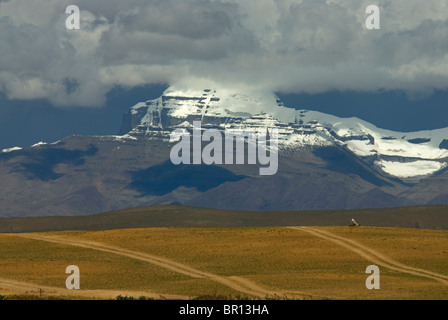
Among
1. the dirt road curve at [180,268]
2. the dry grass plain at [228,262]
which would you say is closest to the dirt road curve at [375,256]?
the dry grass plain at [228,262]

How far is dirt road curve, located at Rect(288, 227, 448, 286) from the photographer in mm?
102044

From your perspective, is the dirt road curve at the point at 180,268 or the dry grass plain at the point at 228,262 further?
the dry grass plain at the point at 228,262

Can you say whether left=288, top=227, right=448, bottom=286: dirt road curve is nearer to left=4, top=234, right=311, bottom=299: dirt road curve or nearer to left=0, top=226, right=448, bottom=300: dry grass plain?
left=0, top=226, right=448, bottom=300: dry grass plain

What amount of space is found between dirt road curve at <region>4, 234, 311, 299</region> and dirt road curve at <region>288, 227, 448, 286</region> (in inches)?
688

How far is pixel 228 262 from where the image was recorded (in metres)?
113

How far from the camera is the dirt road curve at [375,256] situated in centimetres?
10204

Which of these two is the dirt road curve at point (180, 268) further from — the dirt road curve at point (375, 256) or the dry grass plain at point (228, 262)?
the dirt road curve at point (375, 256)

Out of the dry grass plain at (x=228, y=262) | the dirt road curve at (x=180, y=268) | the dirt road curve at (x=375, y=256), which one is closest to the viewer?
the dirt road curve at (x=180, y=268)

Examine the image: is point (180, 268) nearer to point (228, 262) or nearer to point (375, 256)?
point (228, 262)

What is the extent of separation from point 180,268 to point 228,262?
660cm

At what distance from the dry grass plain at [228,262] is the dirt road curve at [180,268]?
0.29 ft

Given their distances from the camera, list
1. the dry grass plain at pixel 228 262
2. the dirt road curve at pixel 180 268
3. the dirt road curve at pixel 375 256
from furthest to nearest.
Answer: the dirt road curve at pixel 375 256 → the dry grass plain at pixel 228 262 → the dirt road curve at pixel 180 268
